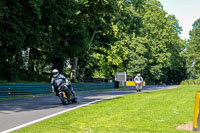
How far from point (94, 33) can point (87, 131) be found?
115 feet

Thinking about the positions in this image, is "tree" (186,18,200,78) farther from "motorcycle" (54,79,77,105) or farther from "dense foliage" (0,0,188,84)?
"motorcycle" (54,79,77,105)

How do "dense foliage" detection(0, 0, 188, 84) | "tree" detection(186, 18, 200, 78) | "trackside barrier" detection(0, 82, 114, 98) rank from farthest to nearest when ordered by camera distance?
1. "tree" detection(186, 18, 200, 78)
2. "dense foliage" detection(0, 0, 188, 84)
3. "trackside barrier" detection(0, 82, 114, 98)

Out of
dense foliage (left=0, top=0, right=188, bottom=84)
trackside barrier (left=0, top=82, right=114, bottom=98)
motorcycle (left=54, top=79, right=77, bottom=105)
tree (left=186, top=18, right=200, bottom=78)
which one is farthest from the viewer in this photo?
tree (left=186, top=18, right=200, bottom=78)

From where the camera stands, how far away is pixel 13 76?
2750 cm

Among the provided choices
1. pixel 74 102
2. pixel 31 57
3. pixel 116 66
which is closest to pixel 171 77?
pixel 116 66

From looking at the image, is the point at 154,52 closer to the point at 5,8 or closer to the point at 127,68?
the point at 127,68

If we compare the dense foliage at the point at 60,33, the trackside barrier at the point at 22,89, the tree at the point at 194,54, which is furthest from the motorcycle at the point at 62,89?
the tree at the point at 194,54

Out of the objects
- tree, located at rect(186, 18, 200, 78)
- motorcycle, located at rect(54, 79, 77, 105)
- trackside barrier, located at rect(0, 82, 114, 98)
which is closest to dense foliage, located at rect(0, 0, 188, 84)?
trackside barrier, located at rect(0, 82, 114, 98)

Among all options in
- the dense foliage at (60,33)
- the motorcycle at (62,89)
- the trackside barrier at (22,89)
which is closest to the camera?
the motorcycle at (62,89)

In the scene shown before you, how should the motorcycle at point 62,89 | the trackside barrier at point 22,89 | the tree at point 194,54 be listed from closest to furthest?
the motorcycle at point 62,89 < the trackside barrier at point 22,89 < the tree at point 194,54

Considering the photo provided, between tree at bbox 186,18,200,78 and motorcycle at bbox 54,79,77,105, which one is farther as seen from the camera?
tree at bbox 186,18,200,78

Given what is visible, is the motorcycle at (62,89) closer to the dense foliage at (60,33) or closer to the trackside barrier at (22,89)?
the trackside barrier at (22,89)

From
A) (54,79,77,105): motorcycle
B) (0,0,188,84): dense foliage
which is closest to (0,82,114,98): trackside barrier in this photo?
(0,0,188,84): dense foliage

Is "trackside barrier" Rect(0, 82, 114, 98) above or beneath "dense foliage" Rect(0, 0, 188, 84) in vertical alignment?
beneath
